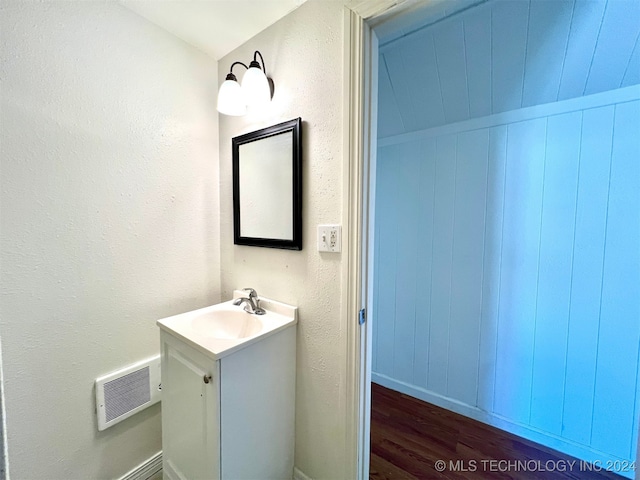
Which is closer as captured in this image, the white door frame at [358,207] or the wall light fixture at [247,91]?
the white door frame at [358,207]

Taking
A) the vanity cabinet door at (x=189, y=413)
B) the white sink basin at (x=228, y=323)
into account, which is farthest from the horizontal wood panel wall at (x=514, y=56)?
the vanity cabinet door at (x=189, y=413)

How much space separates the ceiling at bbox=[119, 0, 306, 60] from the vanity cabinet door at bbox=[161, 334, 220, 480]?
1456 mm

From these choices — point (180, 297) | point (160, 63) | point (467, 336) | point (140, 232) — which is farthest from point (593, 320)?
point (160, 63)

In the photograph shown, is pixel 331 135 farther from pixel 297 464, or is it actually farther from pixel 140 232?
pixel 297 464

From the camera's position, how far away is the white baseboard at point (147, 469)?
1322 millimetres

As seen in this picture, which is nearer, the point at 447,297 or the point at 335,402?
the point at 335,402

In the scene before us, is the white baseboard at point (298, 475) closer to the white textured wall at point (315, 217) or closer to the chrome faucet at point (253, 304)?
the white textured wall at point (315, 217)

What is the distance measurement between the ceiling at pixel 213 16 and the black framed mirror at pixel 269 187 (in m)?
0.49

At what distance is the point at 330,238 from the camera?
1.14m

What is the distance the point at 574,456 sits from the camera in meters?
1.49

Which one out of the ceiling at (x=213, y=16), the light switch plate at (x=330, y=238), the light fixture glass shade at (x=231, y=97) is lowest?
the light switch plate at (x=330, y=238)

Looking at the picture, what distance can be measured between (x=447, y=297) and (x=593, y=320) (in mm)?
695

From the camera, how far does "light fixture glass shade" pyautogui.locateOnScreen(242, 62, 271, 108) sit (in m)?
1.24

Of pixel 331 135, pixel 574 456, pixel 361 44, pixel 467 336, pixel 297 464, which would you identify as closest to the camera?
pixel 361 44
